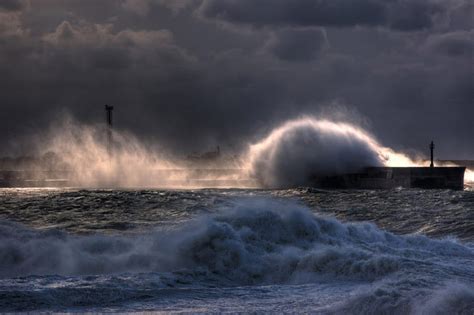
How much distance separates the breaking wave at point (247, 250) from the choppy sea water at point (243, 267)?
2 cm

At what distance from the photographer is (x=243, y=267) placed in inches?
440

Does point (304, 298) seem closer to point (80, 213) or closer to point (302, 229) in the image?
point (302, 229)

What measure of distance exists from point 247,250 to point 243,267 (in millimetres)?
812

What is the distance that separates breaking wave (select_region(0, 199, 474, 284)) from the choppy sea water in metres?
0.02

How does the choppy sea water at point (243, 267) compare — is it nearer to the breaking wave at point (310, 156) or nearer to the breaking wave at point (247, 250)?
the breaking wave at point (247, 250)

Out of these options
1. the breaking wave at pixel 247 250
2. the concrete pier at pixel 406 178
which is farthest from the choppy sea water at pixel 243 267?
the concrete pier at pixel 406 178

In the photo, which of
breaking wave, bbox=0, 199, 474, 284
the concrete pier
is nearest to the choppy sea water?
breaking wave, bbox=0, 199, 474, 284

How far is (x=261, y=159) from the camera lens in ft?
159

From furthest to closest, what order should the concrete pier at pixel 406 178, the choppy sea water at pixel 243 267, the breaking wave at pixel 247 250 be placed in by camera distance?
the concrete pier at pixel 406 178, the breaking wave at pixel 247 250, the choppy sea water at pixel 243 267

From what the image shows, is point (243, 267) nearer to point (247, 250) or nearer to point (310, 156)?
point (247, 250)

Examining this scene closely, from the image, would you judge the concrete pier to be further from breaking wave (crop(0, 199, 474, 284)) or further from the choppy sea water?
breaking wave (crop(0, 199, 474, 284))

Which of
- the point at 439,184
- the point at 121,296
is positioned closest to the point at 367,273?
the point at 121,296

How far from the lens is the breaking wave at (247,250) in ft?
35.5

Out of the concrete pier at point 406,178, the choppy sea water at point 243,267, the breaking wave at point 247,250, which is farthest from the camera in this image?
the concrete pier at point 406,178
